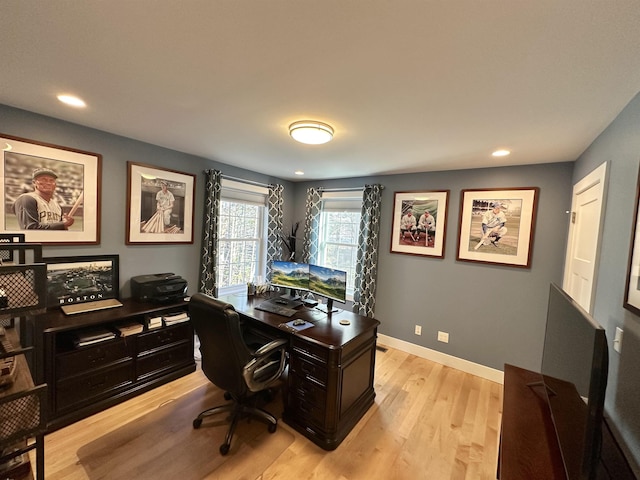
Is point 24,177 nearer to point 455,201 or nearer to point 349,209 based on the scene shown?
point 349,209

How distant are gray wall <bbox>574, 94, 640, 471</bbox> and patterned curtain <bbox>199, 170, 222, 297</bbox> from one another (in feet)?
10.9

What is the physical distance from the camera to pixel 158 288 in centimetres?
255

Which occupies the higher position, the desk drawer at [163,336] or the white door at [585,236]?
the white door at [585,236]

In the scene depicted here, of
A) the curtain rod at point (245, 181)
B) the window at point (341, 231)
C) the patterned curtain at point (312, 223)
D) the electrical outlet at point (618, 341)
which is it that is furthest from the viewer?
the patterned curtain at point (312, 223)

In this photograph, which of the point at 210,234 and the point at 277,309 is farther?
the point at 210,234

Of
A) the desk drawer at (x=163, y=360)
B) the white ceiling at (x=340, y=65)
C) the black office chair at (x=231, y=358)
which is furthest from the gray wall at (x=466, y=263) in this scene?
the black office chair at (x=231, y=358)

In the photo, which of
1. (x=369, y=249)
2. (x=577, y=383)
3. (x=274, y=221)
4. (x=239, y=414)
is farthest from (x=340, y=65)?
(x=274, y=221)

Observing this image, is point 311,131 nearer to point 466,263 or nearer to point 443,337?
point 466,263

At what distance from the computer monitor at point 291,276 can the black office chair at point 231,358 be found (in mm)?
738

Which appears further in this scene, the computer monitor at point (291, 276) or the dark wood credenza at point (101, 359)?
the computer monitor at point (291, 276)

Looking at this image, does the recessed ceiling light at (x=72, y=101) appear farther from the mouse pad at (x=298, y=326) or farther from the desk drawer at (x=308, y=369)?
the desk drawer at (x=308, y=369)

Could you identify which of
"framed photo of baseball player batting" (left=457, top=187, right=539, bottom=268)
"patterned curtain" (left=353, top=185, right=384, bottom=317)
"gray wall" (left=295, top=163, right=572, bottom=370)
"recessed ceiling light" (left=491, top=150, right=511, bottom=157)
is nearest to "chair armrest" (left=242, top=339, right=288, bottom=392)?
"patterned curtain" (left=353, top=185, right=384, bottom=317)

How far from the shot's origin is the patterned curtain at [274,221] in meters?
4.02

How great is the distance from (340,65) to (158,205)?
245 cm
